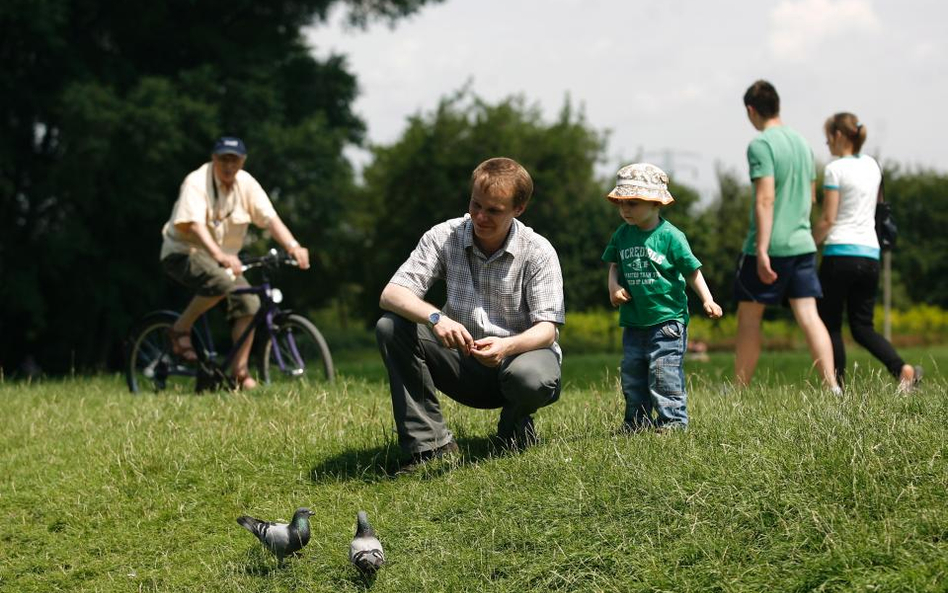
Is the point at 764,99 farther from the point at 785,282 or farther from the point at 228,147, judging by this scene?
the point at 228,147

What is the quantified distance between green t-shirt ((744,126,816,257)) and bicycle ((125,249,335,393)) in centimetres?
352

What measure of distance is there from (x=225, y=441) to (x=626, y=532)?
9.76 ft

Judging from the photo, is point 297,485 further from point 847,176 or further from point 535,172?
point 535,172

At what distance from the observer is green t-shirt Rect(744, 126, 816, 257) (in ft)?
25.7

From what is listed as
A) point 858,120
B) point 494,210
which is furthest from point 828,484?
point 858,120

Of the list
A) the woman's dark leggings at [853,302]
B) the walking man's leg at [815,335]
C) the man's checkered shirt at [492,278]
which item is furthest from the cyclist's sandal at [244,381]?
the woman's dark leggings at [853,302]

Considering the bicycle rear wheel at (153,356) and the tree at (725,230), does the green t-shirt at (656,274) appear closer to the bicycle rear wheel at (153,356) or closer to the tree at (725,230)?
the bicycle rear wheel at (153,356)

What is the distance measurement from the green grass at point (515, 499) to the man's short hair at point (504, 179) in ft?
4.20

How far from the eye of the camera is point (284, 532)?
4.75 metres

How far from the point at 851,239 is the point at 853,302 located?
50cm

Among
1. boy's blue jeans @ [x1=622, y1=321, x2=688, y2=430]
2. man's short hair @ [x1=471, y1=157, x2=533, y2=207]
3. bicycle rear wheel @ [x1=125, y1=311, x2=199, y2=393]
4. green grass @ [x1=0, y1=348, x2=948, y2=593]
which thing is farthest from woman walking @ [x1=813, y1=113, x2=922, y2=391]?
bicycle rear wheel @ [x1=125, y1=311, x2=199, y2=393]

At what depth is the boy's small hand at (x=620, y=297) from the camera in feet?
19.1

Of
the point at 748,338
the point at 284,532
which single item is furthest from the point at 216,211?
the point at 284,532

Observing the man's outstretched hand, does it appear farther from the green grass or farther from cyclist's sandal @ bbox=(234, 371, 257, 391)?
cyclist's sandal @ bbox=(234, 371, 257, 391)
